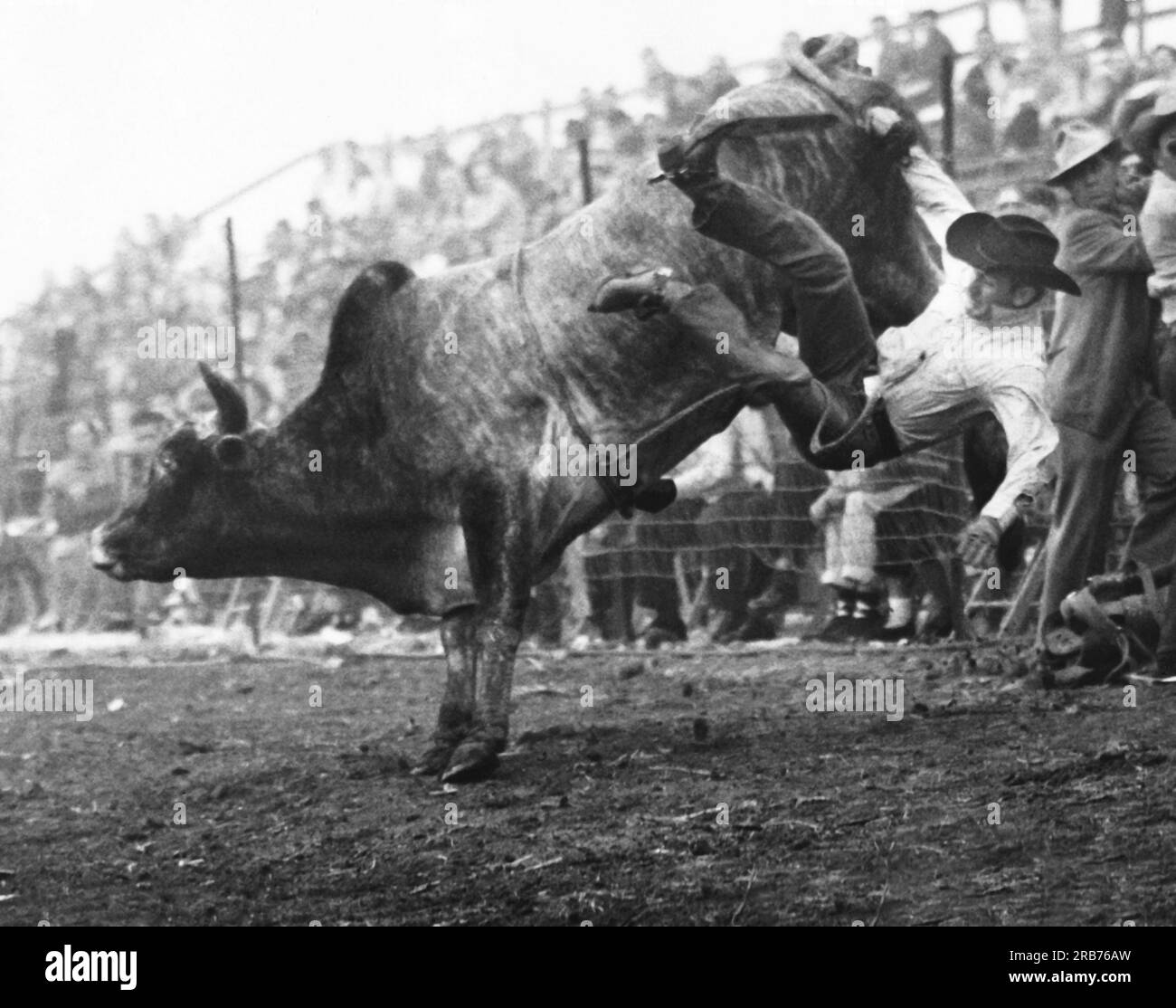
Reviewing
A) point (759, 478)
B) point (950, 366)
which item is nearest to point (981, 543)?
point (950, 366)

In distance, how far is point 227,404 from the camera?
8086 mm

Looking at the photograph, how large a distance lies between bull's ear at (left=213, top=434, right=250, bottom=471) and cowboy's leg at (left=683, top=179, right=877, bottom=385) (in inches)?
75.1

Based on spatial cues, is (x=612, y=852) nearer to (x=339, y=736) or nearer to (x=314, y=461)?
(x=314, y=461)

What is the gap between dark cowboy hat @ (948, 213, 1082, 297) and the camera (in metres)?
7.70

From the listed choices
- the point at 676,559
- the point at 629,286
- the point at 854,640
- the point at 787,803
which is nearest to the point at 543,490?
the point at 629,286

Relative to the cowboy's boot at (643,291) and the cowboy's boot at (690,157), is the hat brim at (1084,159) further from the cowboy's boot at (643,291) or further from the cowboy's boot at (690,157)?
the cowboy's boot at (643,291)

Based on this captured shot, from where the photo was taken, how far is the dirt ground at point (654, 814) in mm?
5801

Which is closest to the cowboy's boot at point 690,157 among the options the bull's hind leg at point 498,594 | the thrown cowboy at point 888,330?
the thrown cowboy at point 888,330

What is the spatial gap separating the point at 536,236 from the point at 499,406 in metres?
3.32

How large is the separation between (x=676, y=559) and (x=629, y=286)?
4.28 metres

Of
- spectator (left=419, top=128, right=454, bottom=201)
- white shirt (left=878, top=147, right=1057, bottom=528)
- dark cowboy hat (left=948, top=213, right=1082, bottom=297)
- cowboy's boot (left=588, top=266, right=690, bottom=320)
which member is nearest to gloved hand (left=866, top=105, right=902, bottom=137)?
white shirt (left=878, top=147, right=1057, bottom=528)

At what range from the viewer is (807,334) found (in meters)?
7.43

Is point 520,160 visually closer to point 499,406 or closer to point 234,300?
point 234,300

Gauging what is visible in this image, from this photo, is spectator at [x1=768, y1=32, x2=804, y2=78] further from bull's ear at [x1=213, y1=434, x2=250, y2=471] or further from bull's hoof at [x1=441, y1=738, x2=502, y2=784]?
bull's hoof at [x1=441, y1=738, x2=502, y2=784]
